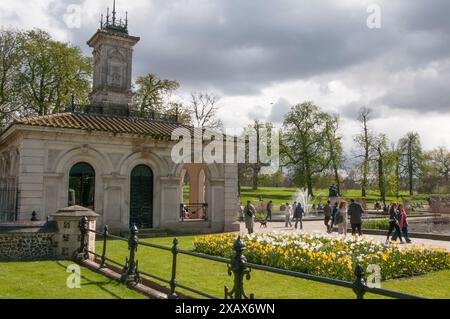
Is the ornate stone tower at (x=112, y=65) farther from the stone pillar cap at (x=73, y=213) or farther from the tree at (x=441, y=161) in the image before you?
the tree at (x=441, y=161)

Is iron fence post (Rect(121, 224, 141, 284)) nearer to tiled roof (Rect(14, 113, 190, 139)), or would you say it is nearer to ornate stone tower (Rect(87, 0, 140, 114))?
tiled roof (Rect(14, 113, 190, 139))

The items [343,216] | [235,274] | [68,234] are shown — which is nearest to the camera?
[235,274]

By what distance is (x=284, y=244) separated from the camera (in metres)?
12.1

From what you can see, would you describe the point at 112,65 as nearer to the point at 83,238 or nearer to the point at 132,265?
the point at 83,238

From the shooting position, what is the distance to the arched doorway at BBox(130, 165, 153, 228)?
19938 mm

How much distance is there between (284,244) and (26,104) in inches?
1181

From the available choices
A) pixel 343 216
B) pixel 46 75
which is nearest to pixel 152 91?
pixel 46 75

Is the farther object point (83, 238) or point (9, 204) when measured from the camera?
point (9, 204)

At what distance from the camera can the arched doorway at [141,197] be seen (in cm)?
1994

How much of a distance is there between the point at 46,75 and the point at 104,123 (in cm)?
1852

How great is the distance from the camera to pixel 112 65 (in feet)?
79.4

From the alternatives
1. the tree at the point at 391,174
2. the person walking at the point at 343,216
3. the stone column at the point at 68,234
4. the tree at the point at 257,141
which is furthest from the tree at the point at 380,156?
the stone column at the point at 68,234

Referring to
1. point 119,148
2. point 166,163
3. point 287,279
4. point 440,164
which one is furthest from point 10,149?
point 440,164

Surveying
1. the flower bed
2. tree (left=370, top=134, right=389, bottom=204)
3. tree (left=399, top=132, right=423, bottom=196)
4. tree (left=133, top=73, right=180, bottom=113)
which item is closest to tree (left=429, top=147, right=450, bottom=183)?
tree (left=399, top=132, right=423, bottom=196)
